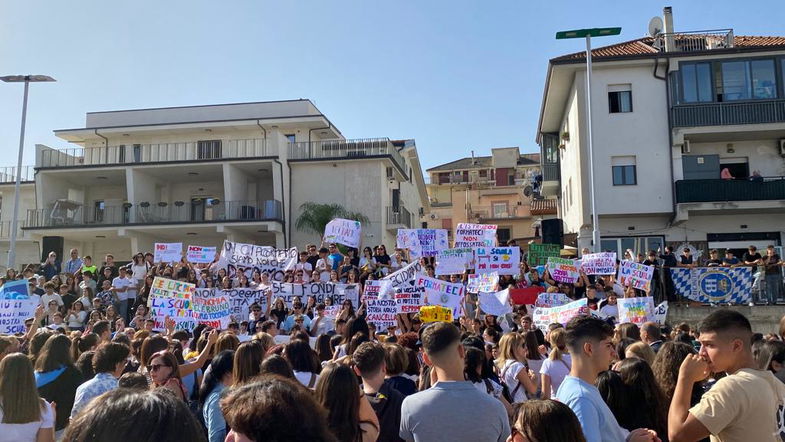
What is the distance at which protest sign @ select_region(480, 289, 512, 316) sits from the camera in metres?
14.5

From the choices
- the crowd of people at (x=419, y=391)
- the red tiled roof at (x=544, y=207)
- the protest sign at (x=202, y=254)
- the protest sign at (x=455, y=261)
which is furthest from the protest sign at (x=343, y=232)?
the red tiled roof at (x=544, y=207)

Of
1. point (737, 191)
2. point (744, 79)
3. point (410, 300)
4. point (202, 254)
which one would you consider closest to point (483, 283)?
point (410, 300)

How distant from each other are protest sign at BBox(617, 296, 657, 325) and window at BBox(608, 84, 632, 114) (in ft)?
54.7

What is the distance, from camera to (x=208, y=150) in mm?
37281


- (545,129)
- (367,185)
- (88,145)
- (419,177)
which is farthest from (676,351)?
(419,177)

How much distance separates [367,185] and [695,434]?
108ft

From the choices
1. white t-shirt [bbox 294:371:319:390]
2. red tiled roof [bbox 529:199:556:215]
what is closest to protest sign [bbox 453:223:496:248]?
white t-shirt [bbox 294:371:319:390]

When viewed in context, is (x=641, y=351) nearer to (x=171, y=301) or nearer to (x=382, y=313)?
(x=382, y=313)

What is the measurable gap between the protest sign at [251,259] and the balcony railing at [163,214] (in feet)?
45.6

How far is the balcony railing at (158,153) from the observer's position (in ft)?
118

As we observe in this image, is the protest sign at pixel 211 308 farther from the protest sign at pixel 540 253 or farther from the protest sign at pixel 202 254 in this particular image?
the protest sign at pixel 540 253

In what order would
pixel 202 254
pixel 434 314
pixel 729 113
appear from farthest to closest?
pixel 729 113
pixel 202 254
pixel 434 314

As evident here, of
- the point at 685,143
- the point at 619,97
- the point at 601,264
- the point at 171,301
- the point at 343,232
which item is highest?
the point at 619,97

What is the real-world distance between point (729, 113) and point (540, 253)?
41.4 feet
